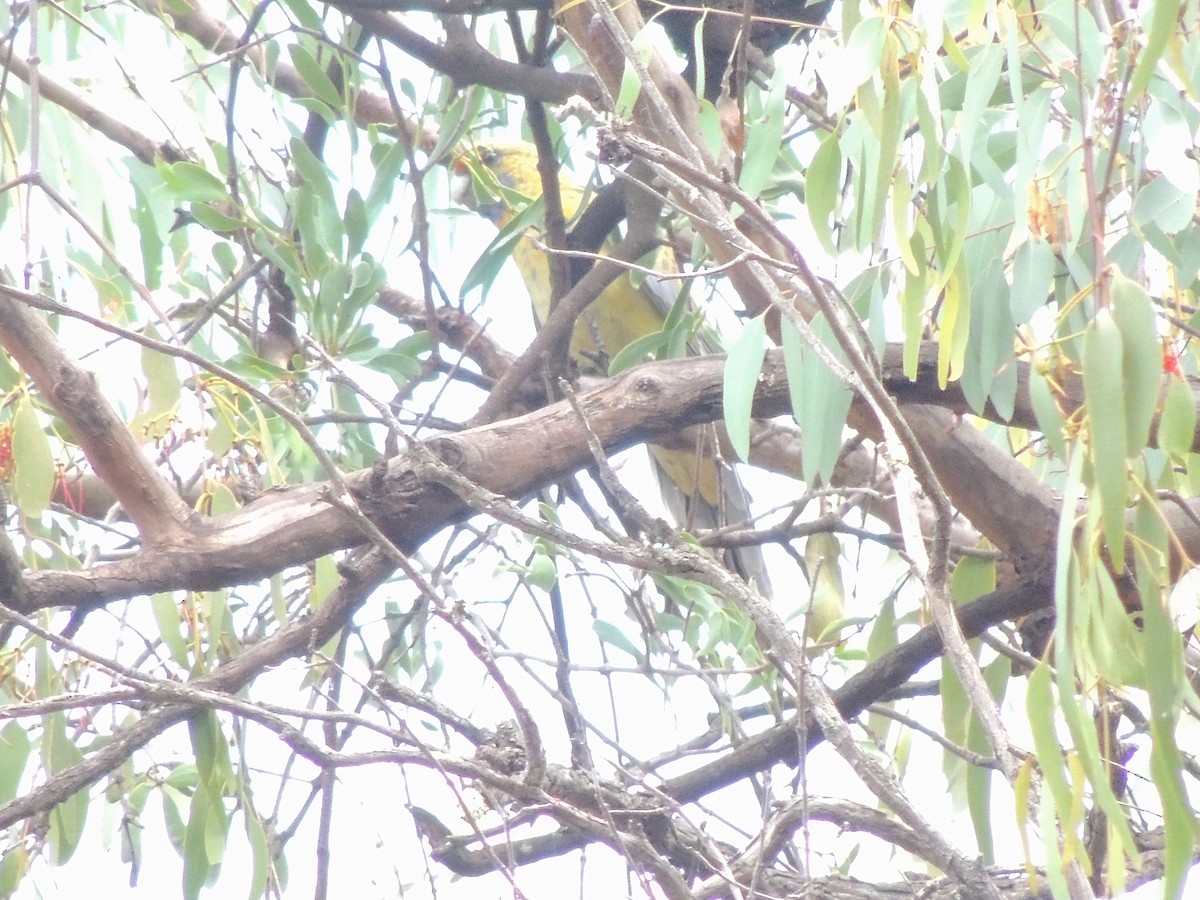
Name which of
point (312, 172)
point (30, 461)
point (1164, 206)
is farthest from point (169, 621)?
point (1164, 206)

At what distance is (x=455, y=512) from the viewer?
114cm

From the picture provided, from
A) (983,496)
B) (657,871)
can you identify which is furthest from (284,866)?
(983,496)

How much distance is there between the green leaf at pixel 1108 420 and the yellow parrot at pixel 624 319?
161 cm

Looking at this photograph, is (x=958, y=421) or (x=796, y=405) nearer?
(x=796, y=405)

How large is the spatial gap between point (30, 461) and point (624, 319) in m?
1.84

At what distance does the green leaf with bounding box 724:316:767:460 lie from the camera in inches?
39.6

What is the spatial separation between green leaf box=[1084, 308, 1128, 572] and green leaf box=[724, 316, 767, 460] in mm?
417

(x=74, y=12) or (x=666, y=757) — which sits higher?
(x=74, y=12)

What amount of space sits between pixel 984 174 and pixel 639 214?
727 millimetres

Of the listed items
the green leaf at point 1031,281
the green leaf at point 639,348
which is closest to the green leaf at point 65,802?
the green leaf at point 639,348

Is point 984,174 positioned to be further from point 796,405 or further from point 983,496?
point 983,496

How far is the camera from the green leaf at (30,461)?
3.59 feet

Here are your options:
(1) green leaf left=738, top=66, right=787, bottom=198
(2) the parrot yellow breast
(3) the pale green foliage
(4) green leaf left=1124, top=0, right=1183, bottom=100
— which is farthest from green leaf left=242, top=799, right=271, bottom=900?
(2) the parrot yellow breast

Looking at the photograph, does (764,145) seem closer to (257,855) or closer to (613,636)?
(613,636)
